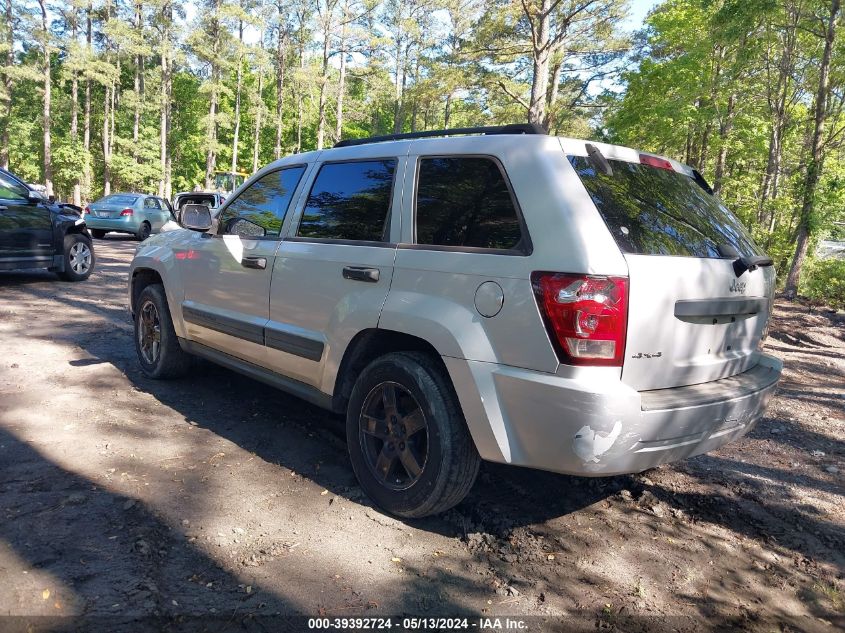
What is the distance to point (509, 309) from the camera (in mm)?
2465

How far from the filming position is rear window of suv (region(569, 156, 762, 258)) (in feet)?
8.34

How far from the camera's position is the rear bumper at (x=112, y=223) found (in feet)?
60.3

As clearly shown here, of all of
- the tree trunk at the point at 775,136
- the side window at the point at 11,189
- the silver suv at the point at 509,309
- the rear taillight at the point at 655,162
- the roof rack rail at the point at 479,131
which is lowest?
the silver suv at the point at 509,309

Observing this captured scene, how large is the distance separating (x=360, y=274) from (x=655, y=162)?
5.50 ft

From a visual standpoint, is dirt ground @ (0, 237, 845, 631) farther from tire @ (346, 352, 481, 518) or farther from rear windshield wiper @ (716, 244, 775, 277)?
rear windshield wiper @ (716, 244, 775, 277)

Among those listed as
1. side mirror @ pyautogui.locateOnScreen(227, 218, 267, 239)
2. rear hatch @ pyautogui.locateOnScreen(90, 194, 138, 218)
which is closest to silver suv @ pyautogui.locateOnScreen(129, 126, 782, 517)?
side mirror @ pyautogui.locateOnScreen(227, 218, 267, 239)

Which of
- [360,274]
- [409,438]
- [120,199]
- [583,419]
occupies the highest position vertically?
[120,199]

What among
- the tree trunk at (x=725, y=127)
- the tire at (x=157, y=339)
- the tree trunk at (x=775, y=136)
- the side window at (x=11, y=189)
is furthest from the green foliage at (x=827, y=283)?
the side window at (x=11, y=189)

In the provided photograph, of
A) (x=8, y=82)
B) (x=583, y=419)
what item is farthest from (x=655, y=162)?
(x=8, y=82)

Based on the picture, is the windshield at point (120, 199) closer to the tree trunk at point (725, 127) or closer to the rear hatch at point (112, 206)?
the rear hatch at point (112, 206)

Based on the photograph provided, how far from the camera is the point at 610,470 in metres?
2.44

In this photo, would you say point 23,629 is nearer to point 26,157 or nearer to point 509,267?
point 509,267

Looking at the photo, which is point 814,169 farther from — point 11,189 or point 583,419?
point 11,189

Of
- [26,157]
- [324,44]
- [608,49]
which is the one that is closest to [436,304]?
[608,49]
